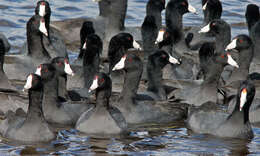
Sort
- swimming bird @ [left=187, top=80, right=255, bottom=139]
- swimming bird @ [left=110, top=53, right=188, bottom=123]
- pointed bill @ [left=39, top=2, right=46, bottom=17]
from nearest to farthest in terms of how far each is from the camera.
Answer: swimming bird @ [left=187, top=80, right=255, bottom=139], swimming bird @ [left=110, top=53, right=188, bottom=123], pointed bill @ [left=39, top=2, right=46, bottom=17]

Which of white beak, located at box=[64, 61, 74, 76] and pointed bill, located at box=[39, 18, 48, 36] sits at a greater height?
pointed bill, located at box=[39, 18, 48, 36]

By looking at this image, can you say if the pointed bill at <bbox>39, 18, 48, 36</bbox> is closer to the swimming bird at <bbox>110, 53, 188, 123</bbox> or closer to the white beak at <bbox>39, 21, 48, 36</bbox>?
the white beak at <bbox>39, 21, 48, 36</bbox>

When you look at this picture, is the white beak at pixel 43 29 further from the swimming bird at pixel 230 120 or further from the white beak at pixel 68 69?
the swimming bird at pixel 230 120

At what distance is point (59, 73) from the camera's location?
471 inches

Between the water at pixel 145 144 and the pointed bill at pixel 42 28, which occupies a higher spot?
the pointed bill at pixel 42 28

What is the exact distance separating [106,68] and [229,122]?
14.5 feet

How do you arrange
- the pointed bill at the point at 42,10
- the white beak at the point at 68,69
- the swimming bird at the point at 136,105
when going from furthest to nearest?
1. the pointed bill at the point at 42,10
2. the white beak at the point at 68,69
3. the swimming bird at the point at 136,105

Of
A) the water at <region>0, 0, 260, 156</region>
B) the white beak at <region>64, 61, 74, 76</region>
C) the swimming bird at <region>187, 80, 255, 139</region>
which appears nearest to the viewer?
the water at <region>0, 0, 260, 156</region>

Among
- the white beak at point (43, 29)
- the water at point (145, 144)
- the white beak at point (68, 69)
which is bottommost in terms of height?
the water at point (145, 144)

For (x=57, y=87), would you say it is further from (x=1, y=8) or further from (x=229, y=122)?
(x=1, y=8)

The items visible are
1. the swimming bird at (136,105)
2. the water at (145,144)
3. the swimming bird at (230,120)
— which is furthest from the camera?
the swimming bird at (136,105)

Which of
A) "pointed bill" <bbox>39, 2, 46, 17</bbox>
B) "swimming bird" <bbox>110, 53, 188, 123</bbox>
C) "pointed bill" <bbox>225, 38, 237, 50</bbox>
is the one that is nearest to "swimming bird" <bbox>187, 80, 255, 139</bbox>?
"swimming bird" <bbox>110, 53, 188, 123</bbox>

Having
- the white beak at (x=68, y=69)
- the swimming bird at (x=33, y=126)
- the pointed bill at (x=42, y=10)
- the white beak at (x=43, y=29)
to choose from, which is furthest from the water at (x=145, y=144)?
the pointed bill at (x=42, y=10)

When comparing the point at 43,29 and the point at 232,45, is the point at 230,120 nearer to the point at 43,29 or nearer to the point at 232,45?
the point at 232,45
